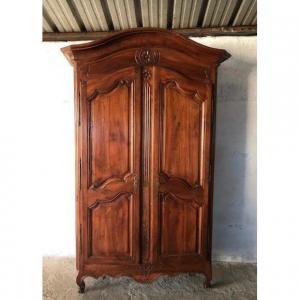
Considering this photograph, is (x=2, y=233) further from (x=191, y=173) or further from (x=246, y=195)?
(x=246, y=195)

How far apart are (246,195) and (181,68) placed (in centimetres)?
144

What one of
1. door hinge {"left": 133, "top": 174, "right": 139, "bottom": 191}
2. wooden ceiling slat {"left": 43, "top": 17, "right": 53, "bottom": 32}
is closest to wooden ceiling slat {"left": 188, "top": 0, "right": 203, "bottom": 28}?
wooden ceiling slat {"left": 43, "top": 17, "right": 53, "bottom": 32}

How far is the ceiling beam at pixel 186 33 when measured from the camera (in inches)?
90.6

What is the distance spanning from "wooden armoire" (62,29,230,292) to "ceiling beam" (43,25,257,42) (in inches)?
23.8

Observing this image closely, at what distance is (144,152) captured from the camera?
1.88 metres

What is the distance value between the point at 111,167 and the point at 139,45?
2.98 ft

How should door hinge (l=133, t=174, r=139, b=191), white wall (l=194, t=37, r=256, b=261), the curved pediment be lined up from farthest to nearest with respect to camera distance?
white wall (l=194, t=37, r=256, b=261) → door hinge (l=133, t=174, r=139, b=191) → the curved pediment

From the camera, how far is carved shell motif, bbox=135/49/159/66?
1816 millimetres

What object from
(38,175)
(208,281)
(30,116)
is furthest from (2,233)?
(208,281)

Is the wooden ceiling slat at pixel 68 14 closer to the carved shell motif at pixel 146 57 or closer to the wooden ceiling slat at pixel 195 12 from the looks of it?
the carved shell motif at pixel 146 57

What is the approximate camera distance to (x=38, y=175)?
0.56 metres

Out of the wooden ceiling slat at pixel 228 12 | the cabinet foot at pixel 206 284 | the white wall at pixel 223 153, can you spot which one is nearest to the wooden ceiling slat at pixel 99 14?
the white wall at pixel 223 153

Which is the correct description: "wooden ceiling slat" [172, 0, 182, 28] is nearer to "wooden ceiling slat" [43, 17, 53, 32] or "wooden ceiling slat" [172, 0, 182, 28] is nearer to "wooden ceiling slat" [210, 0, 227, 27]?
"wooden ceiling slat" [210, 0, 227, 27]

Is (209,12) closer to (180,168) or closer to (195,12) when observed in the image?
(195,12)
